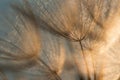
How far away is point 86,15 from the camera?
172 cm

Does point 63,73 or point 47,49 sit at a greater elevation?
point 47,49

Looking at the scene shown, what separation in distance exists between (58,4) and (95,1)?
0.16 meters

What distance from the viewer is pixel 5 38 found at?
1.69 metres

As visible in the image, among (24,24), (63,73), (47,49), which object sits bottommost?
(63,73)

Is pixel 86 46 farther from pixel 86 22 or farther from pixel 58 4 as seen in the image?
pixel 58 4

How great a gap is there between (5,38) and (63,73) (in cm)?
29

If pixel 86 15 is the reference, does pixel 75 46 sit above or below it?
below

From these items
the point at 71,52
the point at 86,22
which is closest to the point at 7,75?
the point at 71,52

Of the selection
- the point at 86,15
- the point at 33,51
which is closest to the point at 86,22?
the point at 86,15

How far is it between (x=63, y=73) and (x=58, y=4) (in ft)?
0.99

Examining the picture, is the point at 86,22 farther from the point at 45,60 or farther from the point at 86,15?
the point at 45,60

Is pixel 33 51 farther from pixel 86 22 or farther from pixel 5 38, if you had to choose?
pixel 86 22

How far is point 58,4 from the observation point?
171cm

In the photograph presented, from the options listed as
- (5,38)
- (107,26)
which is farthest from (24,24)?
(107,26)
